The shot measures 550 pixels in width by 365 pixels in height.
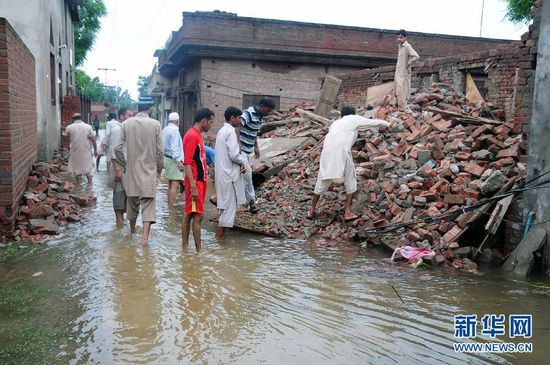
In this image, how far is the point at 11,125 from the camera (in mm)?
6793

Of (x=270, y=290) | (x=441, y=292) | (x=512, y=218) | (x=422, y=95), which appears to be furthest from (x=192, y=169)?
(x=422, y=95)

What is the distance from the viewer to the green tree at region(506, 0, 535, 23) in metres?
22.4

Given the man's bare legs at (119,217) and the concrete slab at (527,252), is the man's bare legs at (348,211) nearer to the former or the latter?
the concrete slab at (527,252)

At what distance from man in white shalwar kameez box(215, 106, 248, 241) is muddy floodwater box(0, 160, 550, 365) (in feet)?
1.83

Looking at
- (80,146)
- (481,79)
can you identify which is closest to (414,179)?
(481,79)

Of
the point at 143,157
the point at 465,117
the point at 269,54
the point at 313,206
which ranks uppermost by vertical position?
the point at 269,54

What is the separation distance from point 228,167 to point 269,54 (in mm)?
13629

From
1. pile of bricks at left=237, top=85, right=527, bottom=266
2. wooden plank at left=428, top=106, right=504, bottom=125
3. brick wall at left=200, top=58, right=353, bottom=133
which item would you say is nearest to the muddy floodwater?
pile of bricks at left=237, top=85, right=527, bottom=266

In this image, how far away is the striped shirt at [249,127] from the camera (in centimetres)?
824

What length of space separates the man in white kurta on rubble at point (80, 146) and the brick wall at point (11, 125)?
9.75ft

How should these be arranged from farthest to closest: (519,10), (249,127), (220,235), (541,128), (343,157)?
(519,10) < (249,127) < (343,157) < (220,235) < (541,128)

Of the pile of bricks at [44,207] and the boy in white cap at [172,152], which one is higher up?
the boy in white cap at [172,152]

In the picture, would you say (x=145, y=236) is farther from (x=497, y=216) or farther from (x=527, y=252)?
(x=527, y=252)

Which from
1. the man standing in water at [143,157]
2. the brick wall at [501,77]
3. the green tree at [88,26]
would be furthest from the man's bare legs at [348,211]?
the green tree at [88,26]
